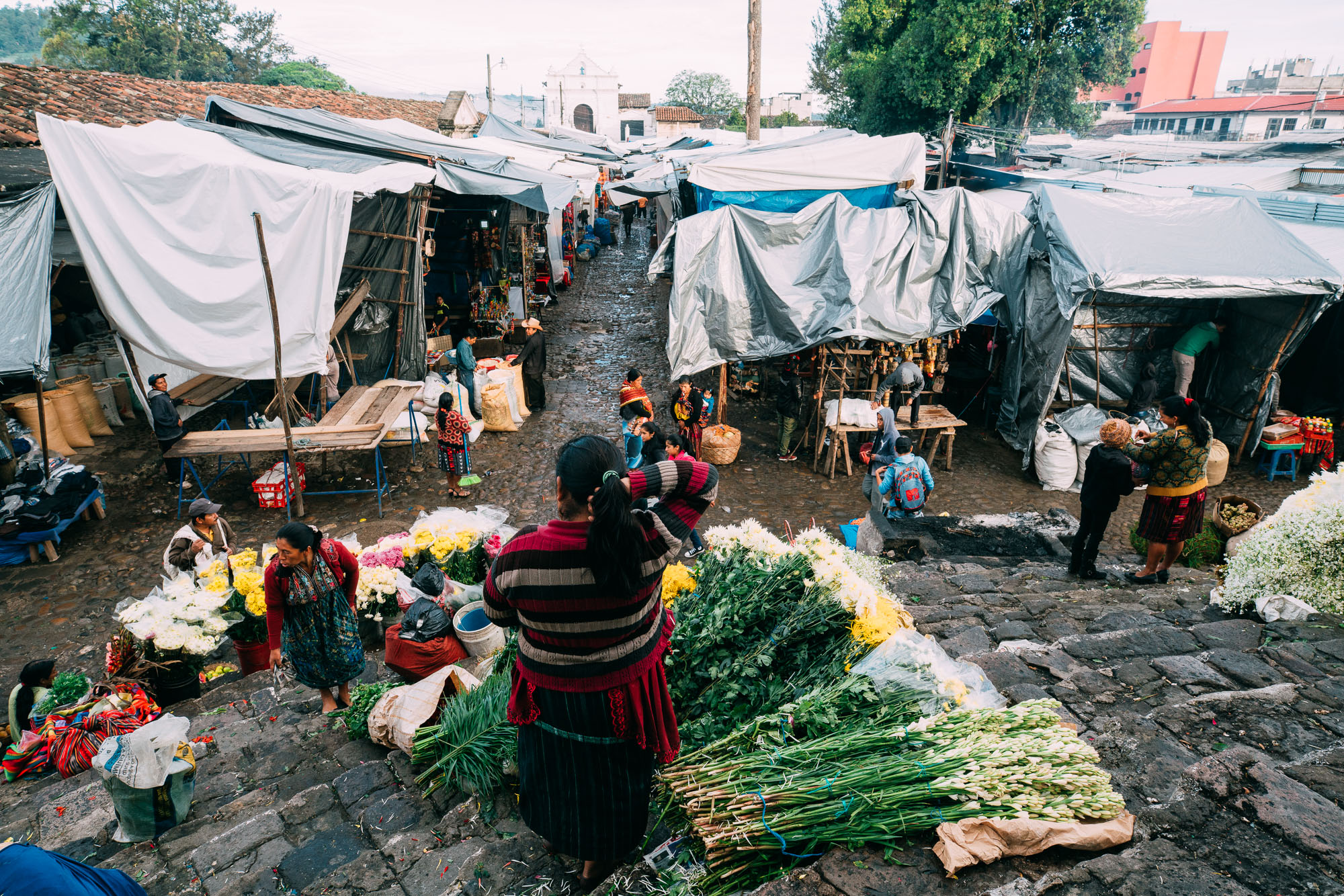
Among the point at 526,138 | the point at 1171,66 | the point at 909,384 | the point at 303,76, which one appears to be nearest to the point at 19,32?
the point at 303,76

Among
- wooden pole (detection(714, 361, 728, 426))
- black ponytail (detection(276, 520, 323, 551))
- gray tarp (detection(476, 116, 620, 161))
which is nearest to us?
black ponytail (detection(276, 520, 323, 551))

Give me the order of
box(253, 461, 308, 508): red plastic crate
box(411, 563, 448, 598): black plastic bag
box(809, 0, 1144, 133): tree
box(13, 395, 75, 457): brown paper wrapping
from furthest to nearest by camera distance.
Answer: box(809, 0, 1144, 133): tree < box(13, 395, 75, 457): brown paper wrapping < box(253, 461, 308, 508): red plastic crate < box(411, 563, 448, 598): black plastic bag

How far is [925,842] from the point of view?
2139mm

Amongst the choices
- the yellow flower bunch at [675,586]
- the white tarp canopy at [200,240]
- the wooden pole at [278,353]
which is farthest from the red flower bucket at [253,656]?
the white tarp canopy at [200,240]

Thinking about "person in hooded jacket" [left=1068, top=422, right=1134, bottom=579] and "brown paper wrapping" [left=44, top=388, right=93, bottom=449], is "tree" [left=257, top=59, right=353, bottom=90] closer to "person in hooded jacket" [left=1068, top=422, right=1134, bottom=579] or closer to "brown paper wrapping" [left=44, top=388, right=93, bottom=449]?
"brown paper wrapping" [left=44, top=388, right=93, bottom=449]

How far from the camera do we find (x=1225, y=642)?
3955 millimetres

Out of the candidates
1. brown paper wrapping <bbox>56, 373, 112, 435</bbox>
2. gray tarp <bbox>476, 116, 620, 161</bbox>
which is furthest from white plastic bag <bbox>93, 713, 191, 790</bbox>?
gray tarp <bbox>476, 116, 620, 161</bbox>

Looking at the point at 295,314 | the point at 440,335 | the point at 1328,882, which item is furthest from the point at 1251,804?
the point at 440,335

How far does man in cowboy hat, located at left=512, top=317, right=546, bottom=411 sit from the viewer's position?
33.6ft

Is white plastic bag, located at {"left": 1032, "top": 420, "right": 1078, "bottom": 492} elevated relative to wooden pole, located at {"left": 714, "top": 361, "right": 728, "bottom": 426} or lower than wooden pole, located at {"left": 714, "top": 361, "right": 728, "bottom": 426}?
lower

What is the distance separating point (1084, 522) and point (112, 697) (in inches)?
267

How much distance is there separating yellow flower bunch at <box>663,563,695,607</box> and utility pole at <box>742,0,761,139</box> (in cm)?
1504

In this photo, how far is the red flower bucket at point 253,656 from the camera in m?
4.78

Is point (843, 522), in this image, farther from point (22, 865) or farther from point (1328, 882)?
point (22, 865)
